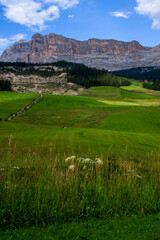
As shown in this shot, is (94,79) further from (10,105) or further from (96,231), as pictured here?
(96,231)

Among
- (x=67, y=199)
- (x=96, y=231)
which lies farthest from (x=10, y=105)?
(x=96, y=231)

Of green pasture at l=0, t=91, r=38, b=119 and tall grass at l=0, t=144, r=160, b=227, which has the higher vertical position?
tall grass at l=0, t=144, r=160, b=227

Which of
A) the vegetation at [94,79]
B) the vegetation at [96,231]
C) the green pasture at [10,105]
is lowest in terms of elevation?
the green pasture at [10,105]

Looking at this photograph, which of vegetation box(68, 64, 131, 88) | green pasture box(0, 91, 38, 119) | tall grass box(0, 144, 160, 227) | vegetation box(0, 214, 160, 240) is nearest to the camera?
vegetation box(0, 214, 160, 240)

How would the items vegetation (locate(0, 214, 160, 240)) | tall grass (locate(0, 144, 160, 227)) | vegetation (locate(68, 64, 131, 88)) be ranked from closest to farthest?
vegetation (locate(0, 214, 160, 240))
tall grass (locate(0, 144, 160, 227))
vegetation (locate(68, 64, 131, 88))

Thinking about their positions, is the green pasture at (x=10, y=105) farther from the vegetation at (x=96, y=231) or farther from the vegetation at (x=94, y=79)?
the vegetation at (x=94, y=79)

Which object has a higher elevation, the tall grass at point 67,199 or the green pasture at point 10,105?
the tall grass at point 67,199

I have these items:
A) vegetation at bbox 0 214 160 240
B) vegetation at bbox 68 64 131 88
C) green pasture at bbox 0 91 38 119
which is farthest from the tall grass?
vegetation at bbox 68 64 131 88

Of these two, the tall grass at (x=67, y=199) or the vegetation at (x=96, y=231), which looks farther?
the tall grass at (x=67, y=199)

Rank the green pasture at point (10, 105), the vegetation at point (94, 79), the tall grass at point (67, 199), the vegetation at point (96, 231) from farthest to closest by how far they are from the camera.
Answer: the vegetation at point (94, 79), the green pasture at point (10, 105), the tall grass at point (67, 199), the vegetation at point (96, 231)

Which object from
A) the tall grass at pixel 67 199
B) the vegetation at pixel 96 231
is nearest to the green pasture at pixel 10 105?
the tall grass at pixel 67 199

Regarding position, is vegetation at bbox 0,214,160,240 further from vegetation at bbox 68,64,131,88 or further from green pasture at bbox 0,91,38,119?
Answer: vegetation at bbox 68,64,131,88

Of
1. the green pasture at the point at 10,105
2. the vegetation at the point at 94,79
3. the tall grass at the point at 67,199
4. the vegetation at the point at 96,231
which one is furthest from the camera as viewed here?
the vegetation at the point at 94,79

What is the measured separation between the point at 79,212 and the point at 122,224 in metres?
1.36
